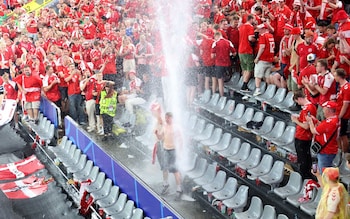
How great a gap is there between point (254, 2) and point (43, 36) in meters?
6.68

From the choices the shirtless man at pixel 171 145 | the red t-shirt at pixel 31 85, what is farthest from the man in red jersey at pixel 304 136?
the red t-shirt at pixel 31 85

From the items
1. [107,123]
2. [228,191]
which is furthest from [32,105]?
[228,191]

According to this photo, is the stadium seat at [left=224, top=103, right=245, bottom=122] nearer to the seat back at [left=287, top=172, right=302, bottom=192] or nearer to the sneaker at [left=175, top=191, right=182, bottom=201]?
the sneaker at [left=175, top=191, right=182, bottom=201]

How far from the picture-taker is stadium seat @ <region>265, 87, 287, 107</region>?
11.2 m

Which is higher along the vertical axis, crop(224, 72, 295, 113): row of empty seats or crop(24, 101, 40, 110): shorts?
crop(224, 72, 295, 113): row of empty seats

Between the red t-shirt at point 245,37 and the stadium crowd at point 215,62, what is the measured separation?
20 millimetres

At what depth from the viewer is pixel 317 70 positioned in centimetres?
913

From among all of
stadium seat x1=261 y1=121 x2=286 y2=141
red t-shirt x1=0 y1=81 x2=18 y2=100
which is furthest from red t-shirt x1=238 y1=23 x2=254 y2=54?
red t-shirt x1=0 y1=81 x2=18 y2=100

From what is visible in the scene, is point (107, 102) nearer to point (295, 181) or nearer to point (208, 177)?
point (208, 177)

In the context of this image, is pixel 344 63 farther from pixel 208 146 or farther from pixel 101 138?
pixel 101 138

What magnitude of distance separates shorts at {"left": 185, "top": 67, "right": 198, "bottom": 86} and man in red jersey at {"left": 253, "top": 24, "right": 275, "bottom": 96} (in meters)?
1.54

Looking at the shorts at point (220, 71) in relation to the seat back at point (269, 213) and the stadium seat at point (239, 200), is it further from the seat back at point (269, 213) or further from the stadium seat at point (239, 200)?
the seat back at point (269, 213)

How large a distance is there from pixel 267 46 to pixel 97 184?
428 cm

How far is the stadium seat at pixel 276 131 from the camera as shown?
401 inches
